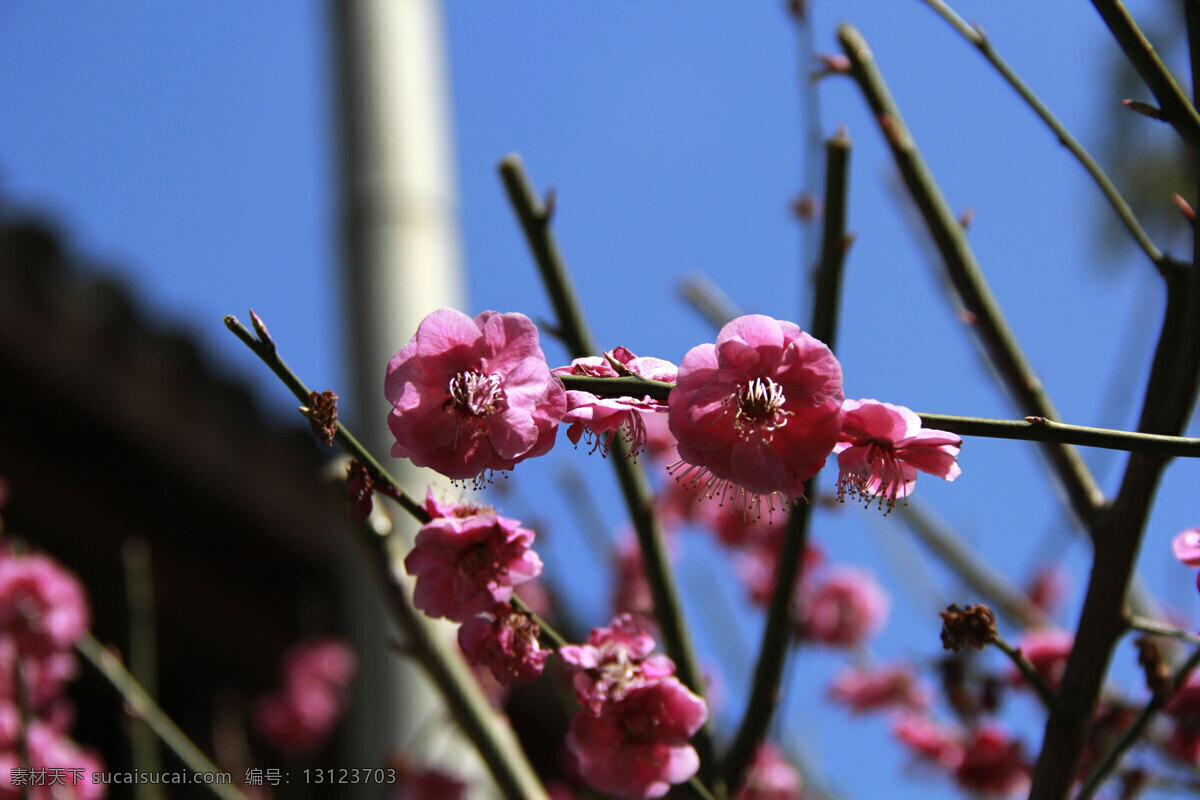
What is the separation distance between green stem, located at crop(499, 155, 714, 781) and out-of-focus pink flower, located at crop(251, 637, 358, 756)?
2.57 metres

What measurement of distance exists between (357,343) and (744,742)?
2.12 metres

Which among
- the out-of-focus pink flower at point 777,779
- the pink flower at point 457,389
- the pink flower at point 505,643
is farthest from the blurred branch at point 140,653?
the out-of-focus pink flower at point 777,779

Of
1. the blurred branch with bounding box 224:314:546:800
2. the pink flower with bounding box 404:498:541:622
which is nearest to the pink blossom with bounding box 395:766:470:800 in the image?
the blurred branch with bounding box 224:314:546:800

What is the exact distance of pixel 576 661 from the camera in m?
1.13

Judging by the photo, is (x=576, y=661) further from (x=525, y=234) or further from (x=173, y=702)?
(x=173, y=702)

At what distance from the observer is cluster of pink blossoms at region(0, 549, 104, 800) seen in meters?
2.22

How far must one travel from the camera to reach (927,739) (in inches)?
102

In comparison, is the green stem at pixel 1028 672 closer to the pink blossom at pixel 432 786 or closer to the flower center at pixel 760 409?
the flower center at pixel 760 409

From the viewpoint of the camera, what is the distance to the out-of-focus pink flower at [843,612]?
11.2ft

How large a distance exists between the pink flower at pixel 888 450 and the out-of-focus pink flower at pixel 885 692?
2.02 meters

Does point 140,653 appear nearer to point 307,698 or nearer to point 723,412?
point 723,412

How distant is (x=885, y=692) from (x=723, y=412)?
2168mm

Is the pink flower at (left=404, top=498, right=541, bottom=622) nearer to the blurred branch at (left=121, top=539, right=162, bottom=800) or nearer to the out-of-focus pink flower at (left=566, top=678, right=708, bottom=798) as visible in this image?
the out-of-focus pink flower at (left=566, top=678, right=708, bottom=798)

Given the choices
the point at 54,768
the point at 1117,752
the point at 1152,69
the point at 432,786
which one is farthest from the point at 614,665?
the point at 54,768
